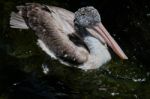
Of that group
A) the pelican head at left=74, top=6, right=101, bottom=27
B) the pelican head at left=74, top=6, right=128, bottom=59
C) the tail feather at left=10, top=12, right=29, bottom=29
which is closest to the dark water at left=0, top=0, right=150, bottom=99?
the tail feather at left=10, top=12, right=29, bottom=29

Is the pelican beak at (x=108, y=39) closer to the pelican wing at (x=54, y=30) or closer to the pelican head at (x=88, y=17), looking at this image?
the pelican head at (x=88, y=17)

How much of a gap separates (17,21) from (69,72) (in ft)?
4.51

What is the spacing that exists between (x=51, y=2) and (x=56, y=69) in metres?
2.01

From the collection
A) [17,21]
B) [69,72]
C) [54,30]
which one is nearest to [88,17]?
[54,30]

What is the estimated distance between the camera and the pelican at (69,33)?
10.1 m

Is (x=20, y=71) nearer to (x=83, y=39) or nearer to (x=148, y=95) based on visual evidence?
(x=83, y=39)

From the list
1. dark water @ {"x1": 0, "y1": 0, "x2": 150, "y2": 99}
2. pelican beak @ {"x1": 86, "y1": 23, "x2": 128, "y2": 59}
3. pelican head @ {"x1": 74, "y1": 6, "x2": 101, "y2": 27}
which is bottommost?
dark water @ {"x1": 0, "y1": 0, "x2": 150, "y2": 99}

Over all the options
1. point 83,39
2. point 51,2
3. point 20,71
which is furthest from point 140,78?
point 51,2

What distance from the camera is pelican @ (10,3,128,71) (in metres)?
10.1

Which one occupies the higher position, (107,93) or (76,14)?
(76,14)

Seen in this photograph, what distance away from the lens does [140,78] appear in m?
9.96

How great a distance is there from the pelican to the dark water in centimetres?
13

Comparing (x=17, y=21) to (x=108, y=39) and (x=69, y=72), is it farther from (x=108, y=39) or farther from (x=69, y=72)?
(x=108, y=39)

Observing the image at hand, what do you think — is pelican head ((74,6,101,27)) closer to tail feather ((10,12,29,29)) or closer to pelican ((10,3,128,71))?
pelican ((10,3,128,71))
